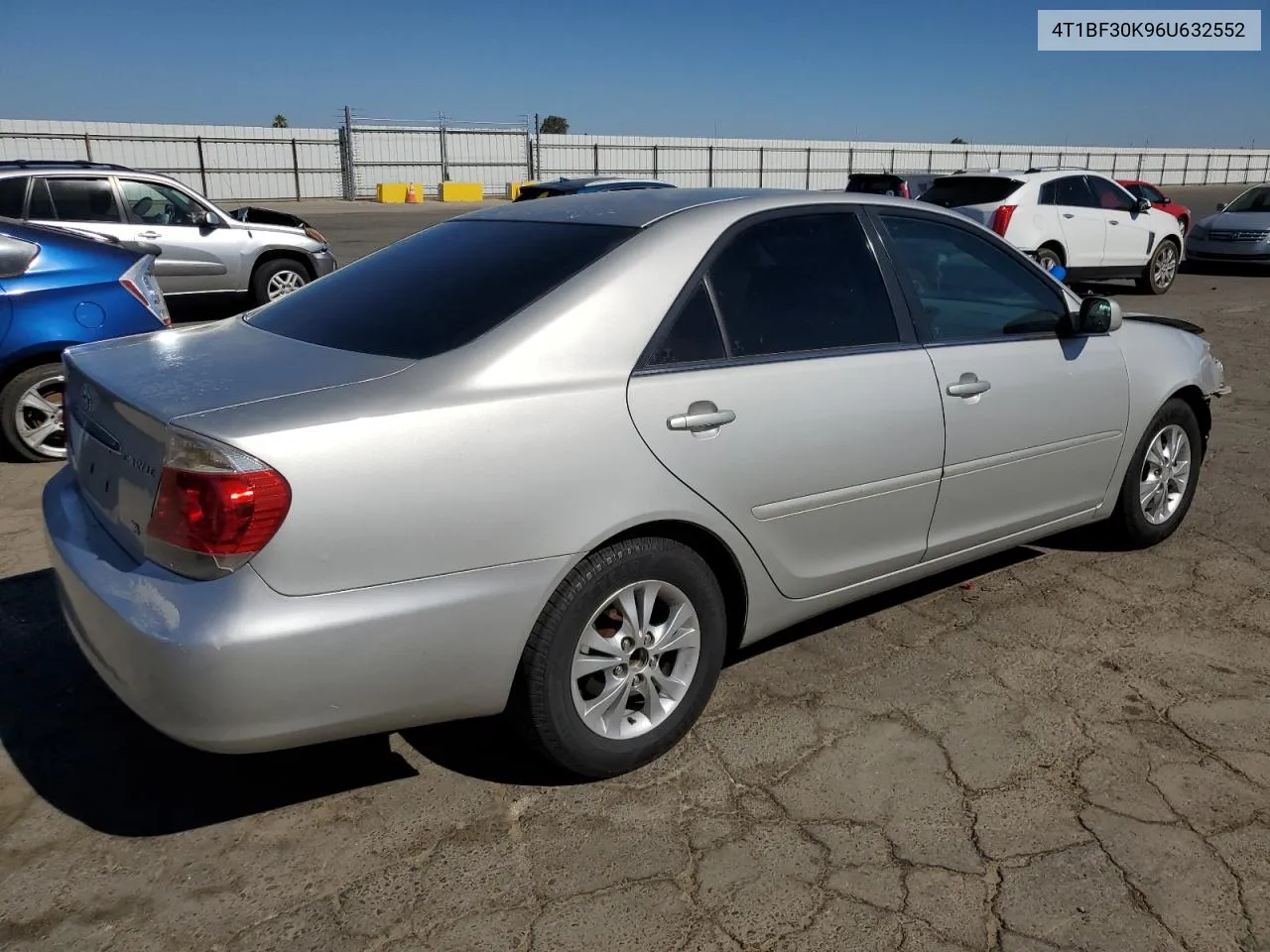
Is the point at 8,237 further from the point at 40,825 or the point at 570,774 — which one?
the point at 570,774

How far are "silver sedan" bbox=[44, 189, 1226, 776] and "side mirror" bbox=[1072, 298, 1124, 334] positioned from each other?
0.06 feet

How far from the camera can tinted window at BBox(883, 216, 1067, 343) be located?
3757mm

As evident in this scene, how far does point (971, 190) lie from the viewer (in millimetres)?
13086

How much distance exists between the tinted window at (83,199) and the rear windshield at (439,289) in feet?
26.8

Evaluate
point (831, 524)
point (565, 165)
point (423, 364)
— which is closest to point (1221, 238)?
point (831, 524)

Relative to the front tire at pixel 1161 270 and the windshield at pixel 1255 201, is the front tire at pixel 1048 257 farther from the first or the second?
the windshield at pixel 1255 201

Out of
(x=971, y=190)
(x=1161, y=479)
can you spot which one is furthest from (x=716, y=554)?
(x=971, y=190)

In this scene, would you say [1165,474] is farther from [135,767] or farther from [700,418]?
[135,767]

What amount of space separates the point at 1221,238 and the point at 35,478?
17070 millimetres

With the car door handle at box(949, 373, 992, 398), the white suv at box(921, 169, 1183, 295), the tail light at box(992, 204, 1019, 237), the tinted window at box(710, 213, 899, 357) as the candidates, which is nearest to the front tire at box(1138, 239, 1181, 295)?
the white suv at box(921, 169, 1183, 295)

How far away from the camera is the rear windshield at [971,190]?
1284 cm

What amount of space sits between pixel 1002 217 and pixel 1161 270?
3659mm

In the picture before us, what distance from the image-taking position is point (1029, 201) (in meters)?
12.8

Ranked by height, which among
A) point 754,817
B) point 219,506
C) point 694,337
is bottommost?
point 754,817
